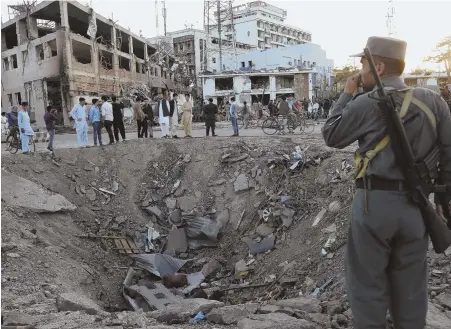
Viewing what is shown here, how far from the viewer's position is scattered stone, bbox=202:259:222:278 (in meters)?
7.76

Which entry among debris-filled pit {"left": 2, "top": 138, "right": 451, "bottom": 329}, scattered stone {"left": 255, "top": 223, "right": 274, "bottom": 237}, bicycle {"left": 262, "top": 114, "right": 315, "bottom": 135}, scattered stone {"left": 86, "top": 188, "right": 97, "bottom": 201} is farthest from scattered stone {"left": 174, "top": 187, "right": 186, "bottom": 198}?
bicycle {"left": 262, "top": 114, "right": 315, "bottom": 135}

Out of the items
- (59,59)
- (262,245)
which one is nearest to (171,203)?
(262,245)

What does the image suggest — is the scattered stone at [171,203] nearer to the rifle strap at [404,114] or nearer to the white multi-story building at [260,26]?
the rifle strap at [404,114]

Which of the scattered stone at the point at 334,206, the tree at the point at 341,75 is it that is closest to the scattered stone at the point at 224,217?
the scattered stone at the point at 334,206

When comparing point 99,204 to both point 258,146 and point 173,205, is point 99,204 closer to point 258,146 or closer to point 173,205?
point 173,205

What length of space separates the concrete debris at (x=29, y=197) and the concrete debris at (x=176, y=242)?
2.17 m

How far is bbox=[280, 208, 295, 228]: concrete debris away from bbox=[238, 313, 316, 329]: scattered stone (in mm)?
4446

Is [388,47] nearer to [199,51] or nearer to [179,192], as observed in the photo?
[179,192]

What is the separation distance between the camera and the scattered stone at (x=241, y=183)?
9.62m

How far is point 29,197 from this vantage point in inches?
317

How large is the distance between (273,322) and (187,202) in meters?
6.83

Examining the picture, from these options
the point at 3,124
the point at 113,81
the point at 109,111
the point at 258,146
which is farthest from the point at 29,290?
the point at 113,81

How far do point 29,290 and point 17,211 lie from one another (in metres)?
2.87

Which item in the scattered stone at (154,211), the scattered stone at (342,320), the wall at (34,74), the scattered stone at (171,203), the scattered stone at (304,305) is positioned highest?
the wall at (34,74)
